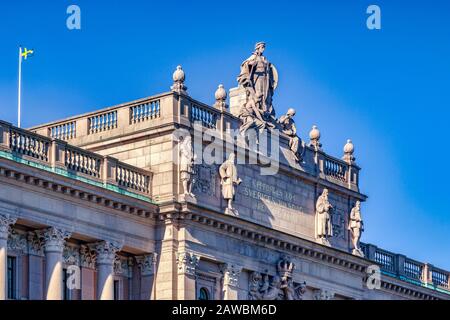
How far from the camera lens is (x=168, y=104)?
2657 inches

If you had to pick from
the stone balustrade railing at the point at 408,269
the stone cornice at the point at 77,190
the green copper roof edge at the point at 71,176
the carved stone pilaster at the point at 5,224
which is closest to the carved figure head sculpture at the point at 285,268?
the stone cornice at the point at 77,190

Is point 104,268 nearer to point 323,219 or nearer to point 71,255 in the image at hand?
point 71,255

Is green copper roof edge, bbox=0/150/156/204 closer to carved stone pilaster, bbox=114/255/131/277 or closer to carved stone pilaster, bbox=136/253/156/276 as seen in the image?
carved stone pilaster, bbox=136/253/156/276

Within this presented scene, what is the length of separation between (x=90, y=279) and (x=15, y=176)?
689cm

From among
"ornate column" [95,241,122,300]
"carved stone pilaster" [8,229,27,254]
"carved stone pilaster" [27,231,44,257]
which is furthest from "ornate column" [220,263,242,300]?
"carved stone pilaster" [8,229,27,254]

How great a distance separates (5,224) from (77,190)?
392 centimetres

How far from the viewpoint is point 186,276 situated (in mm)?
66375

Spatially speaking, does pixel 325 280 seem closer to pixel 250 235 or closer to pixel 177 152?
pixel 250 235

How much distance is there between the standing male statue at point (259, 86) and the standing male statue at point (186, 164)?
5.56 metres

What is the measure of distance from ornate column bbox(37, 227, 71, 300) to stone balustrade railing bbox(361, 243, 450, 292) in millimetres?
23542

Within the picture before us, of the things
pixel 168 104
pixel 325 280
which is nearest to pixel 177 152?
pixel 168 104

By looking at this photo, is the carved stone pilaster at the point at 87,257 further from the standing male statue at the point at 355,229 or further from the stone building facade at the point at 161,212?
the standing male statue at the point at 355,229

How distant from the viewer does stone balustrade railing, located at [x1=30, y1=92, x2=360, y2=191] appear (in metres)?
67.6

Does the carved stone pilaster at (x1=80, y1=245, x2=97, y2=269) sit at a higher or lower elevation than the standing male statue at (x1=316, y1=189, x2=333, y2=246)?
lower
